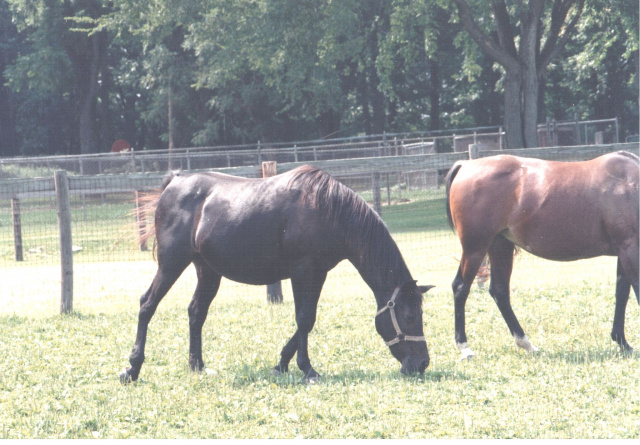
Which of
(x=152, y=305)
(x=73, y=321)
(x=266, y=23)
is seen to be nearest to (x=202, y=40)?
(x=266, y=23)

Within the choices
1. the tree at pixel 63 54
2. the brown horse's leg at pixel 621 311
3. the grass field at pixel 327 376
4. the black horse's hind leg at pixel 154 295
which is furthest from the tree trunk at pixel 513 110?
the tree at pixel 63 54

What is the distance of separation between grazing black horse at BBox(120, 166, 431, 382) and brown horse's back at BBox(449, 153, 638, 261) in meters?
1.27

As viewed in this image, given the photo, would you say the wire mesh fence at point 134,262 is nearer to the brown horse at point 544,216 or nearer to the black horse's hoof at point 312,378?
the brown horse at point 544,216

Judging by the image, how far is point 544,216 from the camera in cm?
680

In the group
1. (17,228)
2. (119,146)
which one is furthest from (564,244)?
(119,146)

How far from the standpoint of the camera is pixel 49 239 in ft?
68.0

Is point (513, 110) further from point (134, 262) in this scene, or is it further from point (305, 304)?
point (305, 304)

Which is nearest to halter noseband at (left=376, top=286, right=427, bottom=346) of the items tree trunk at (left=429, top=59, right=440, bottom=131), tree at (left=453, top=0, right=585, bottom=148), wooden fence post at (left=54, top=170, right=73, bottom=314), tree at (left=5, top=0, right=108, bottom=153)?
wooden fence post at (left=54, top=170, right=73, bottom=314)

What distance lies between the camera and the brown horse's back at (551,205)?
6.60 meters

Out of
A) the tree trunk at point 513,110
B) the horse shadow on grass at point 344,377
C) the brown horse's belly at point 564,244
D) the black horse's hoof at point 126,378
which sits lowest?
the horse shadow on grass at point 344,377

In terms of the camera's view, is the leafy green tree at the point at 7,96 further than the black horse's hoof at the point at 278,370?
Yes

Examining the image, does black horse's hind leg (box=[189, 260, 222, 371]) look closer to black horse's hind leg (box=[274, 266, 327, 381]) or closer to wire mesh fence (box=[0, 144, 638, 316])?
black horse's hind leg (box=[274, 266, 327, 381])

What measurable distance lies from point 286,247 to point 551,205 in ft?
7.87

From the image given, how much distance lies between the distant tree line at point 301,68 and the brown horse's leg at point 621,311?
53.1 ft
